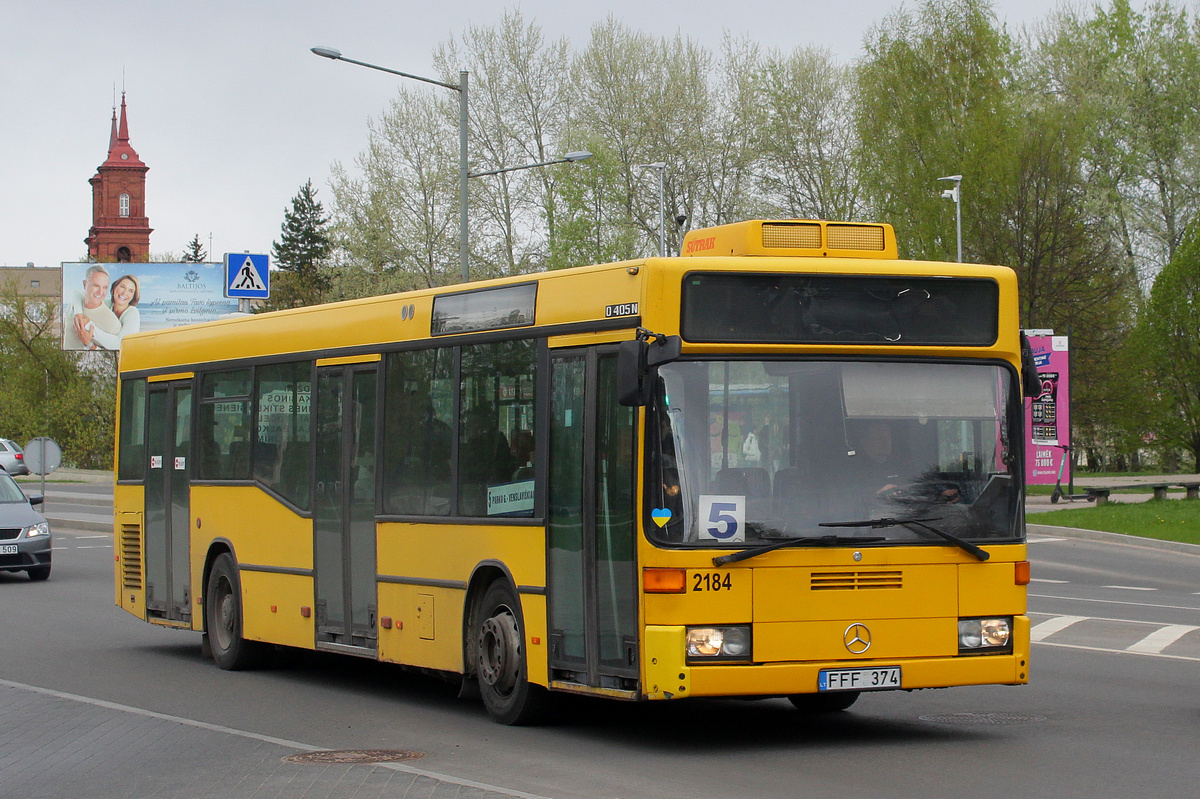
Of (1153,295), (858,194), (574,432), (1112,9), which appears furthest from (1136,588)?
(1112,9)

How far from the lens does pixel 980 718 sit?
411 inches

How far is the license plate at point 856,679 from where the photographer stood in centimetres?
895

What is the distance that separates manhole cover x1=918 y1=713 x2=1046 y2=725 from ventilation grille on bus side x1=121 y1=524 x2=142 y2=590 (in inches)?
328

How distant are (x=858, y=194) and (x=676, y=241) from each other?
6.63 m

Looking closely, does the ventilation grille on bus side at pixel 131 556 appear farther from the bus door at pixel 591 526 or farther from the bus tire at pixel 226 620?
the bus door at pixel 591 526

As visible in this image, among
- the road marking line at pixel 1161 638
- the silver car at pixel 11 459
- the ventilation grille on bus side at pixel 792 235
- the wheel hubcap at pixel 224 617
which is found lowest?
the road marking line at pixel 1161 638

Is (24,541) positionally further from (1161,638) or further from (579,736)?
(579,736)

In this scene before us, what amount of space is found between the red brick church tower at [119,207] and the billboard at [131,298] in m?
84.9

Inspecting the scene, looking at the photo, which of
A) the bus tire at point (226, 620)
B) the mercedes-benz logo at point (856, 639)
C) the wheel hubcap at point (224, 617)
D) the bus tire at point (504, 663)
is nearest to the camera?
the mercedes-benz logo at point (856, 639)

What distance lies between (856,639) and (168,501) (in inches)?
327

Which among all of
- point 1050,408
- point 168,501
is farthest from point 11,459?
point 168,501

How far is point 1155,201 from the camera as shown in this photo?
188 ft

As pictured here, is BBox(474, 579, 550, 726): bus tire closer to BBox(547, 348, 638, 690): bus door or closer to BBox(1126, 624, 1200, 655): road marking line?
BBox(547, 348, 638, 690): bus door

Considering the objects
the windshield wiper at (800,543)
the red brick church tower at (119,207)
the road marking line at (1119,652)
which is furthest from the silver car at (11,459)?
the red brick church tower at (119,207)
